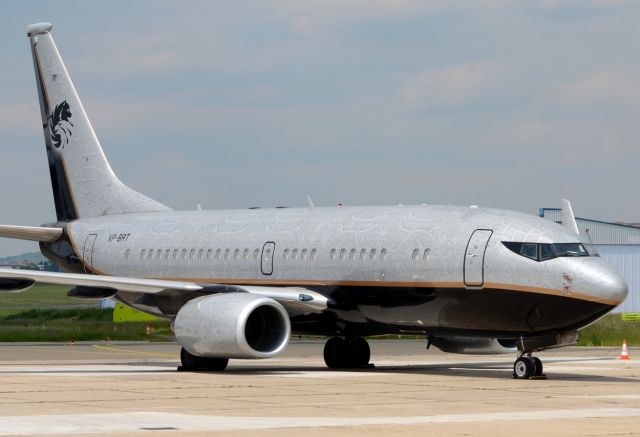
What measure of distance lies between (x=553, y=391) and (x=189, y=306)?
347 inches

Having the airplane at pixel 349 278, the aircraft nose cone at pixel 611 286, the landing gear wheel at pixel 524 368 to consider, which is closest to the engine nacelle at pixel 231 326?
the airplane at pixel 349 278

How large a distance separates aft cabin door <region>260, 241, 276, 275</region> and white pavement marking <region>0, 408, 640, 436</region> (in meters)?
13.2

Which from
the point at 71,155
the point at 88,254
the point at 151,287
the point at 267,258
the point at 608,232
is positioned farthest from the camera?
the point at 608,232

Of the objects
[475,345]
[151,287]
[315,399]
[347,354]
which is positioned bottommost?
[315,399]

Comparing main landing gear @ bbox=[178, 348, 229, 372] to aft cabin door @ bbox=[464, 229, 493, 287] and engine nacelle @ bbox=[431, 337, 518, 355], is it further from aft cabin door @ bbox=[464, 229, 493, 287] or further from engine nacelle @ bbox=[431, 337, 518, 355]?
aft cabin door @ bbox=[464, 229, 493, 287]

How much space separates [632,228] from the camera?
8338 centimetres

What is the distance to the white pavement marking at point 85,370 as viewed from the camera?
28172 millimetres

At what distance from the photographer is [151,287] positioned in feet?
99.2

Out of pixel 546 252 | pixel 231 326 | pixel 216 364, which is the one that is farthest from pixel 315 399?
pixel 216 364

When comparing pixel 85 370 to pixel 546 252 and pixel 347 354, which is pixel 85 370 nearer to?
pixel 347 354

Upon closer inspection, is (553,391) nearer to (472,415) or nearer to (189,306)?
(472,415)

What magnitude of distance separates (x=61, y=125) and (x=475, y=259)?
53.0ft

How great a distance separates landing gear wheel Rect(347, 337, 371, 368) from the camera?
3159cm

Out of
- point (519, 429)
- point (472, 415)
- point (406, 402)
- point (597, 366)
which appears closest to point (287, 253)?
point (597, 366)
